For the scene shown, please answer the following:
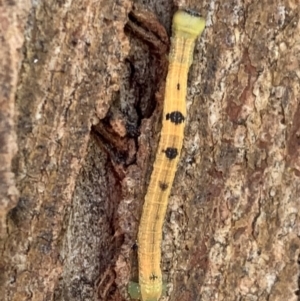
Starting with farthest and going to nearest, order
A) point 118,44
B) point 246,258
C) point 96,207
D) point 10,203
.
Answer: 1. point 246,258
2. point 96,207
3. point 118,44
4. point 10,203

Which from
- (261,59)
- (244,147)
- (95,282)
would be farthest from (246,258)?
(261,59)

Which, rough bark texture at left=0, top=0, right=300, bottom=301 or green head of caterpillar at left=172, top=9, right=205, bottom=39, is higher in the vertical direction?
green head of caterpillar at left=172, top=9, right=205, bottom=39

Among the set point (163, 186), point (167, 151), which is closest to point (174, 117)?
point (167, 151)

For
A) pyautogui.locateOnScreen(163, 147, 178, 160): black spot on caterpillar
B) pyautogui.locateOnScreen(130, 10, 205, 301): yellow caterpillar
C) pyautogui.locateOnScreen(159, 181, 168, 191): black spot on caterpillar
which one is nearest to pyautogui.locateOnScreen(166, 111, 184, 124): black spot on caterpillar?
pyautogui.locateOnScreen(130, 10, 205, 301): yellow caterpillar

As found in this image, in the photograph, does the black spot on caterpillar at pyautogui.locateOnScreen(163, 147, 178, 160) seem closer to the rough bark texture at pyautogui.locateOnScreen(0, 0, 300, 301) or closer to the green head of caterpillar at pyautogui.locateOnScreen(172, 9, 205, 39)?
the rough bark texture at pyautogui.locateOnScreen(0, 0, 300, 301)

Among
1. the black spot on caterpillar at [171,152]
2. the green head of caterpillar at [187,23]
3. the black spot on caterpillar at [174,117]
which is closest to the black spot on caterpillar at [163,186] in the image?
the black spot on caterpillar at [171,152]

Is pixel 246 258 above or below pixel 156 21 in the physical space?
below

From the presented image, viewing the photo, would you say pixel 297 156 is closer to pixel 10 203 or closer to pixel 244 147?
pixel 244 147

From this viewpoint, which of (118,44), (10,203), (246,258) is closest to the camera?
(10,203)

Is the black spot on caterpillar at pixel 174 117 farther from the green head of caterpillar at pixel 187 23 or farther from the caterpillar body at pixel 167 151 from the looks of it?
the green head of caterpillar at pixel 187 23
